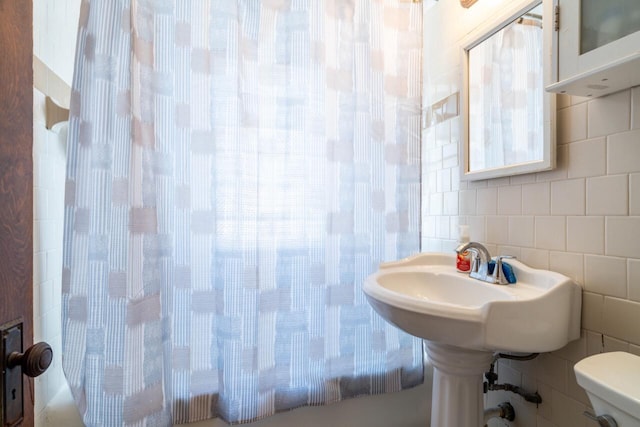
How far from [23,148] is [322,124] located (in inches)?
37.0

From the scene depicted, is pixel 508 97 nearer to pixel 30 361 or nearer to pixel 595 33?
pixel 595 33

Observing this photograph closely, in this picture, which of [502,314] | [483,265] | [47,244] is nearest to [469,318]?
[502,314]

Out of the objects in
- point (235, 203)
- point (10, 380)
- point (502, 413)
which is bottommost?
point (502, 413)

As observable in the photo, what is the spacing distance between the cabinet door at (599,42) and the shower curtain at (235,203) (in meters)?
0.61

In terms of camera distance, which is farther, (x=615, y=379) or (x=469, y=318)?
(x=469, y=318)

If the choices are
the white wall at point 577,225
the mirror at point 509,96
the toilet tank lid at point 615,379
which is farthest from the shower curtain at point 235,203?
the toilet tank lid at point 615,379

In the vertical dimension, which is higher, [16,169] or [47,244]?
[16,169]

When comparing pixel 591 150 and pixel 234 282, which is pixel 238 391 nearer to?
pixel 234 282

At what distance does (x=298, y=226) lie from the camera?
1.24 metres

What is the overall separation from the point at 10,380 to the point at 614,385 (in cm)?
101

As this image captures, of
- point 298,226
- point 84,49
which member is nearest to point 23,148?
point 84,49

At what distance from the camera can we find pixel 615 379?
24.3 inches

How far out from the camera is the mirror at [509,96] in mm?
975

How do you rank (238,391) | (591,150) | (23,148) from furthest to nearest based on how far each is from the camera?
(238,391) < (591,150) < (23,148)
